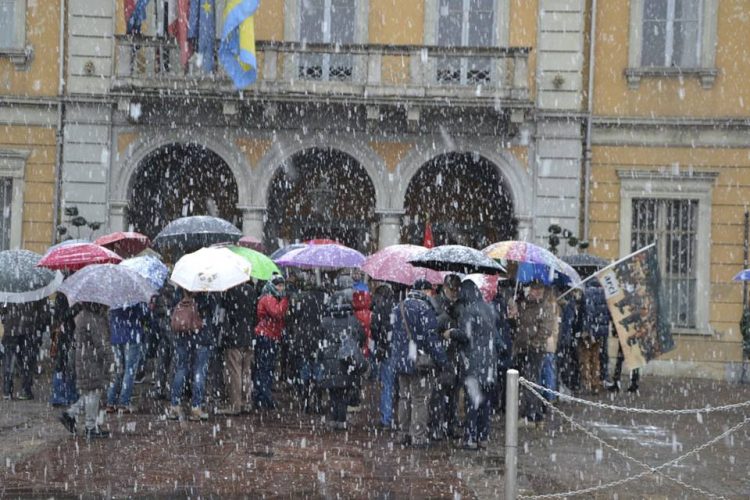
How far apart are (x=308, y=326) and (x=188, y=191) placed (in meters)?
10.9

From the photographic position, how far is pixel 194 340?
12.2 m

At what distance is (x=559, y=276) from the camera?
13.9 m

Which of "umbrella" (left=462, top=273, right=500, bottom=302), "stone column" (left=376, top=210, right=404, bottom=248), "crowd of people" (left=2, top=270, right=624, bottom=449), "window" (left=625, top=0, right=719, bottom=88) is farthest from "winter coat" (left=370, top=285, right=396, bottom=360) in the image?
"window" (left=625, top=0, right=719, bottom=88)

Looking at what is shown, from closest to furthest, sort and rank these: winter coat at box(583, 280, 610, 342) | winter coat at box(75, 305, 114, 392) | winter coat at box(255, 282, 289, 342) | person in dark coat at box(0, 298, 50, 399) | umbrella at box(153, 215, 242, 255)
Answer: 1. winter coat at box(75, 305, 114, 392)
2. winter coat at box(255, 282, 289, 342)
3. umbrella at box(153, 215, 242, 255)
4. person in dark coat at box(0, 298, 50, 399)
5. winter coat at box(583, 280, 610, 342)

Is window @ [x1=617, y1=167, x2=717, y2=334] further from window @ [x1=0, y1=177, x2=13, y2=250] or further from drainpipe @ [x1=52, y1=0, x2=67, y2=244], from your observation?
window @ [x1=0, y1=177, x2=13, y2=250]

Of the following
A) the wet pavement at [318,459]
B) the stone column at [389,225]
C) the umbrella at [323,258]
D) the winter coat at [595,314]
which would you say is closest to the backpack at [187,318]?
the wet pavement at [318,459]

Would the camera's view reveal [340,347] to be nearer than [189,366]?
Yes

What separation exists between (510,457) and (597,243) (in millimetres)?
14189

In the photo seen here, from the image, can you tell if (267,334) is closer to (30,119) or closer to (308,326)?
(308,326)

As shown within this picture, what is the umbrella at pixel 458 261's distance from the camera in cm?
1095

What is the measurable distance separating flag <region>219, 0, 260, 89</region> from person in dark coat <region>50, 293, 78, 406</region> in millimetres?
7148

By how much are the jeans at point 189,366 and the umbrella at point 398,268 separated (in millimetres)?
2209

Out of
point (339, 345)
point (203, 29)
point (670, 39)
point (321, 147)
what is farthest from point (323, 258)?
point (670, 39)

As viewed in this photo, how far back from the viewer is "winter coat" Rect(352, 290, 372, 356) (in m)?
12.9
